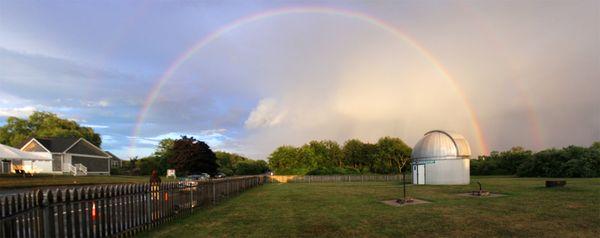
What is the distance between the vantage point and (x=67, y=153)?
54.8 m

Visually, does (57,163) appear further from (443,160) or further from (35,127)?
(443,160)

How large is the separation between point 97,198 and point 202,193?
8.80m

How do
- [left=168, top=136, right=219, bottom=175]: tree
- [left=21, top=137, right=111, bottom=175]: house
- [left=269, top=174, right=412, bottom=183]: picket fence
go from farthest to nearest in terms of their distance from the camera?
[left=168, top=136, right=219, bottom=175]: tree < [left=269, top=174, right=412, bottom=183]: picket fence < [left=21, top=137, right=111, bottom=175]: house

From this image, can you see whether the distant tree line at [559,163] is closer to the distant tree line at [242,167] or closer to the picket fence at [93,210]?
the distant tree line at [242,167]

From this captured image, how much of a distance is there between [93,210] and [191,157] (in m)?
58.2

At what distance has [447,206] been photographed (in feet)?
51.8

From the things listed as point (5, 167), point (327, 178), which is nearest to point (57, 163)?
point (5, 167)

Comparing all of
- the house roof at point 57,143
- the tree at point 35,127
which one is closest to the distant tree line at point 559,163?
the house roof at point 57,143

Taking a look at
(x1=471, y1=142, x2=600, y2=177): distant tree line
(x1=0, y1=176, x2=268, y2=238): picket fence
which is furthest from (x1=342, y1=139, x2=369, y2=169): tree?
(x1=0, y1=176, x2=268, y2=238): picket fence

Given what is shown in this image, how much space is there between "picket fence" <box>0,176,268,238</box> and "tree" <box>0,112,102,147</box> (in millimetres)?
83021

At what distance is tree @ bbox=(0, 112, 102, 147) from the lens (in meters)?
84.4

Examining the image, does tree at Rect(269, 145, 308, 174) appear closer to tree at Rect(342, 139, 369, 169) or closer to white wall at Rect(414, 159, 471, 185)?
tree at Rect(342, 139, 369, 169)

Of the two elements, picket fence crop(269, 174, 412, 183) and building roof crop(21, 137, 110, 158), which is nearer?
building roof crop(21, 137, 110, 158)

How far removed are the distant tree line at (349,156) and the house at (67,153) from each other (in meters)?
31.5
